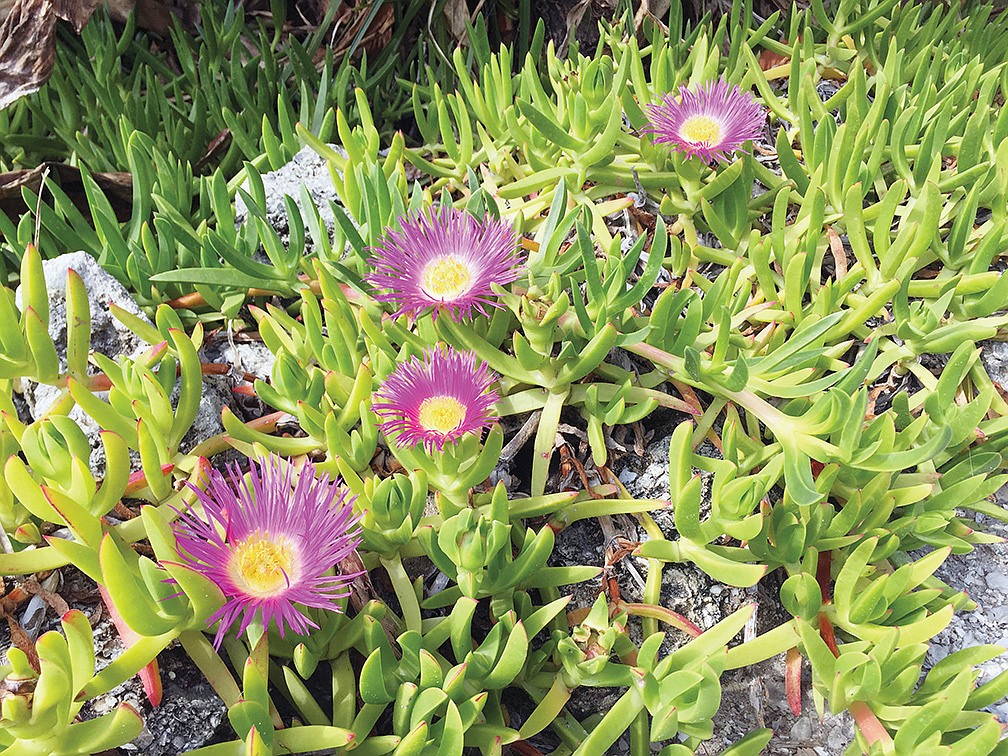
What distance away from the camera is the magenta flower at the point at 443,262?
2.95 feet

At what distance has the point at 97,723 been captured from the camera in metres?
0.64

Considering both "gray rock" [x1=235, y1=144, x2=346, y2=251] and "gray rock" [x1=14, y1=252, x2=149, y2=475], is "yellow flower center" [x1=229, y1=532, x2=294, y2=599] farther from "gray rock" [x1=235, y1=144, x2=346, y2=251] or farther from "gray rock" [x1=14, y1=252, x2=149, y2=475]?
"gray rock" [x1=235, y1=144, x2=346, y2=251]

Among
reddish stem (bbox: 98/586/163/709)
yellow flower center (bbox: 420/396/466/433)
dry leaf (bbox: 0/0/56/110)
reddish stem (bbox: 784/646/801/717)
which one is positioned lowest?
reddish stem (bbox: 784/646/801/717)

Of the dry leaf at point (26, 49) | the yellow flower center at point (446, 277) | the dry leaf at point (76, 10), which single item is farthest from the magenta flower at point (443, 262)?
the dry leaf at point (76, 10)

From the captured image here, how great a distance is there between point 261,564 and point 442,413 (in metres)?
0.22

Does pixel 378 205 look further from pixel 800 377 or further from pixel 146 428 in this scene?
pixel 800 377

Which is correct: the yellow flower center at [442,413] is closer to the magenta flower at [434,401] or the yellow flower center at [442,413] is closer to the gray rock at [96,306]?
the magenta flower at [434,401]

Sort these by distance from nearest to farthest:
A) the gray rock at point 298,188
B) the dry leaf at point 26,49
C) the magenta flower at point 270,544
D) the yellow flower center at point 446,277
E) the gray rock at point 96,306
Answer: the magenta flower at point 270,544, the yellow flower center at point 446,277, the gray rock at point 96,306, the gray rock at point 298,188, the dry leaf at point 26,49

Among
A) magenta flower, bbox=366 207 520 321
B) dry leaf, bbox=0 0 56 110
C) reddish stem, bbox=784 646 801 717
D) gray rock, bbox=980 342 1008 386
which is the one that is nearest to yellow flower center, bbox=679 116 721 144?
magenta flower, bbox=366 207 520 321

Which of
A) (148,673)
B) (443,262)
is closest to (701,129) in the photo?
(443,262)

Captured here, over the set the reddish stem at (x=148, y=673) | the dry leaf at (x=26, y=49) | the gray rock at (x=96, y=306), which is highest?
the dry leaf at (x=26, y=49)

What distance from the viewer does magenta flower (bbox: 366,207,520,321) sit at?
90cm

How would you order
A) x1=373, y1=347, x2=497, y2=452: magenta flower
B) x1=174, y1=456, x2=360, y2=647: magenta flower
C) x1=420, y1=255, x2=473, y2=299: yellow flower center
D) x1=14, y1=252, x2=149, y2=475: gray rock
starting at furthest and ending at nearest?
1. x1=14, y1=252, x2=149, y2=475: gray rock
2. x1=420, y1=255, x2=473, y2=299: yellow flower center
3. x1=373, y1=347, x2=497, y2=452: magenta flower
4. x1=174, y1=456, x2=360, y2=647: magenta flower

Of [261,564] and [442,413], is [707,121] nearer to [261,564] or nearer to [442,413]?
[442,413]
